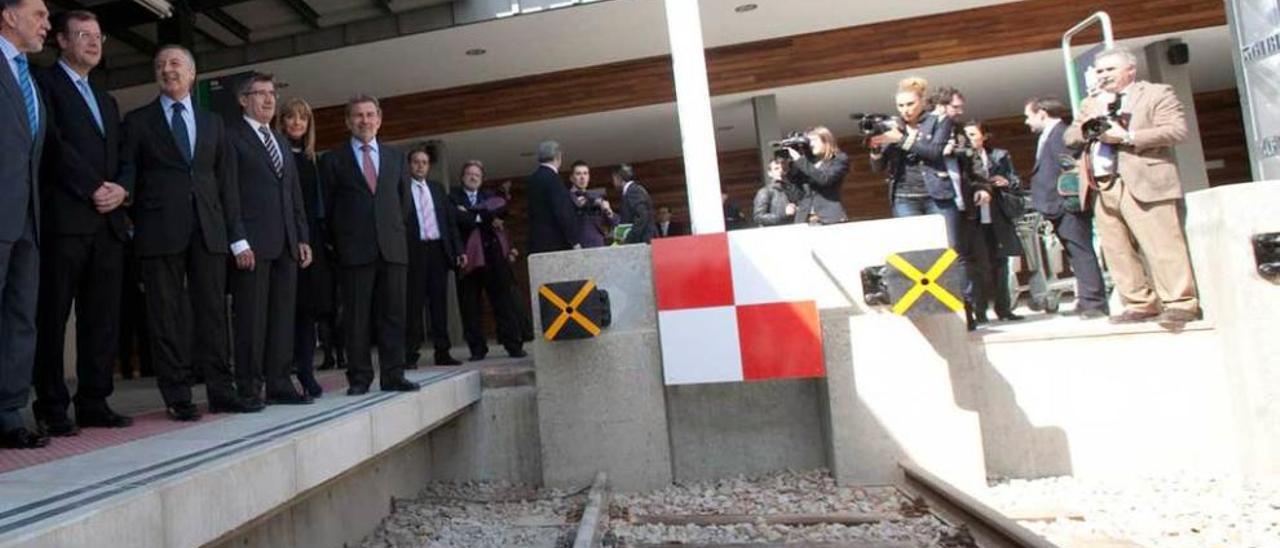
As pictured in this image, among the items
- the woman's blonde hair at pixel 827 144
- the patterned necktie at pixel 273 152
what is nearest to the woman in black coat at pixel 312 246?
the patterned necktie at pixel 273 152

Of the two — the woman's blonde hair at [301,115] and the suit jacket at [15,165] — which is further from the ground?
the woman's blonde hair at [301,115]

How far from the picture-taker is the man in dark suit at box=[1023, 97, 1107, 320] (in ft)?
17.3

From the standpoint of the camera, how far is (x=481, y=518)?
379cm

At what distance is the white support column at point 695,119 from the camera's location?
14.5 ft

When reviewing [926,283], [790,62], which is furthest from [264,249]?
[790,62]

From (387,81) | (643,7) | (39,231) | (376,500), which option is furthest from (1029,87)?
(39,231)

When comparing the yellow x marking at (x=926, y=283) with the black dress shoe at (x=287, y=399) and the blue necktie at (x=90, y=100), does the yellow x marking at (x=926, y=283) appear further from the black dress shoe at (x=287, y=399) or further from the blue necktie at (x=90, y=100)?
the blue necktie at (x=90, y=100)

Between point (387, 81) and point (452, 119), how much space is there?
3.06ft

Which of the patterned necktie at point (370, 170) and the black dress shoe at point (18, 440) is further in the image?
the patterned necktie at point (370, 170)

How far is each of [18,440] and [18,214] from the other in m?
0.74

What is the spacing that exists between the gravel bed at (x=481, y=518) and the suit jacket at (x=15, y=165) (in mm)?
1868

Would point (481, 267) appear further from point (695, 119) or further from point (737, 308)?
point (737, 308)

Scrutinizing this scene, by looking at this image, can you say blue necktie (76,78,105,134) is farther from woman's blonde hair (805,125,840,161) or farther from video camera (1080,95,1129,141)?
video camera (1080,95,1129,141)

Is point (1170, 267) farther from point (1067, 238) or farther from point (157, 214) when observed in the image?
point (157, 214)
